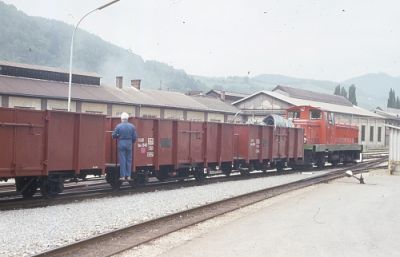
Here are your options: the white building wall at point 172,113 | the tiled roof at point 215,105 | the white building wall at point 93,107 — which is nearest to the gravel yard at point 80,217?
the white building wall at point 93,107

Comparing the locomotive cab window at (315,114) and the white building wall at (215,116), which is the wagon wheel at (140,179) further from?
the white building wall at (215,116)

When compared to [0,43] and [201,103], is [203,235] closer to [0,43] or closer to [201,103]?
[201,103]

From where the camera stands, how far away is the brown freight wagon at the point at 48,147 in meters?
11.9

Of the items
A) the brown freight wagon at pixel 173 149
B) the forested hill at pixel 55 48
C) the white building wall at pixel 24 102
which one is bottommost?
the brown freight wagon at pixel 173 149

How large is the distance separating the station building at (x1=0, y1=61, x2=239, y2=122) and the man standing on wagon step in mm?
22914

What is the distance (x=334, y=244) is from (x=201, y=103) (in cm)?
4949

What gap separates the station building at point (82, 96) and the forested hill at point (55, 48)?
41478 millimetres

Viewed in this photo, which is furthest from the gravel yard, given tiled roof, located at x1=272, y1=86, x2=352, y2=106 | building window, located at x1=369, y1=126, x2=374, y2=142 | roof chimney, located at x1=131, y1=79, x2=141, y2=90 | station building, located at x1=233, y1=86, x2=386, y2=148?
tiled roof, located at x1=272, y1=86, x2=352, y2=106

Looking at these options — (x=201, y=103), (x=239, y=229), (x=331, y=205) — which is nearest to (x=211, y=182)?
(x=331, y=205)

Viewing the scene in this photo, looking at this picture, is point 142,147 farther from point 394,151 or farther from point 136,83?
point 136,83

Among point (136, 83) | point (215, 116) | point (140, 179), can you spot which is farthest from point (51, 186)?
point (215, 116)

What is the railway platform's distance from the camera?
7941 mm

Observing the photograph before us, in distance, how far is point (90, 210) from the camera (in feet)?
37.7

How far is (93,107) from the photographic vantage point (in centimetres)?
4128
